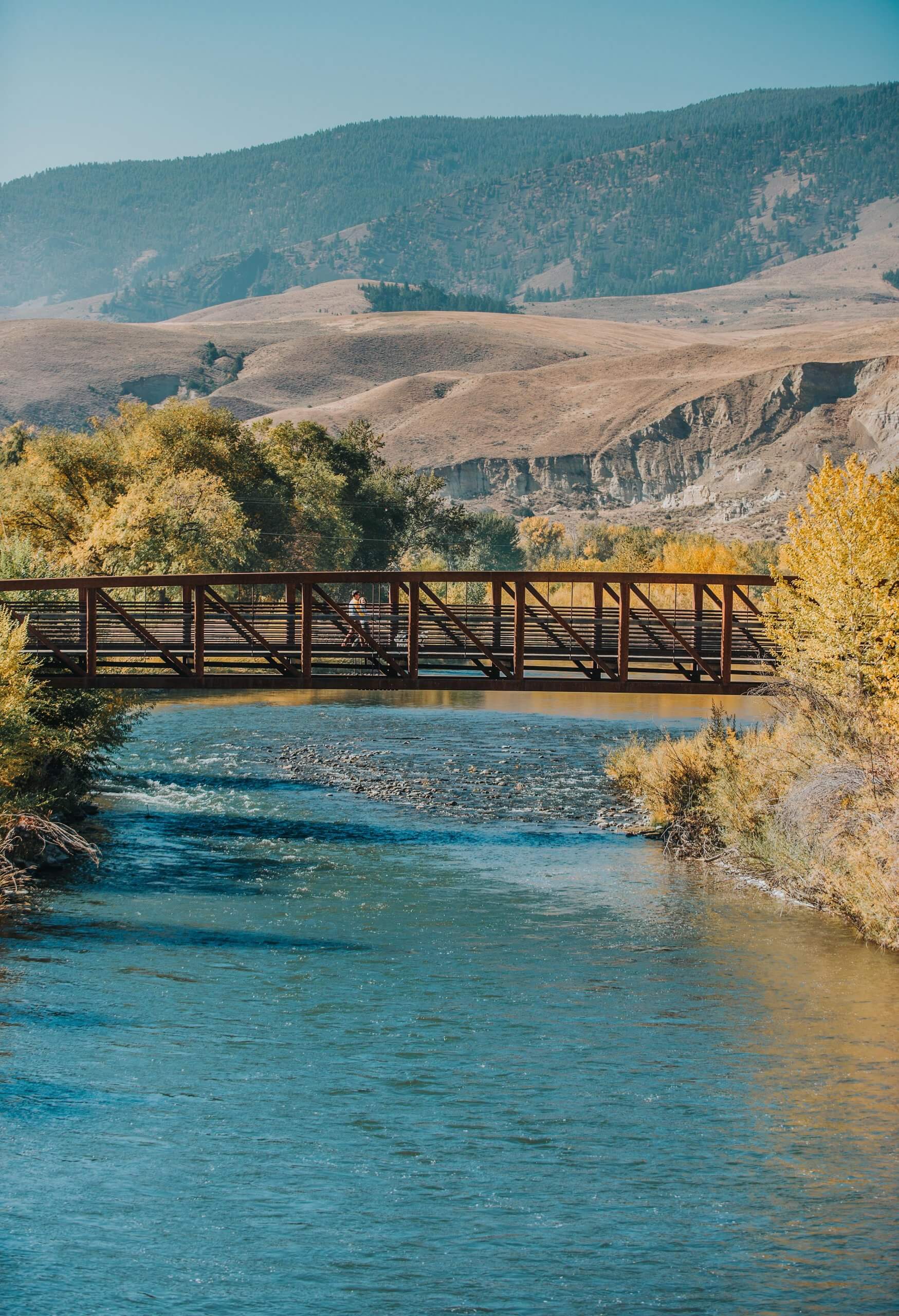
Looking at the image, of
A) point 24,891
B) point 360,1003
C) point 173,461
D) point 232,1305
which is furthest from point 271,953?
point 173,461

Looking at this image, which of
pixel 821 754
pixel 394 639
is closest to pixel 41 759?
pixel 394 639

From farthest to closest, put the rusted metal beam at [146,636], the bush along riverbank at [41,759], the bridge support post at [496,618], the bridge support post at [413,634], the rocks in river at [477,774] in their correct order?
the rocks in river at [477,774], the bridge support post at [496,618], the rusted metal beam at [146,636], the bridge support post at [413,634], the bush along riverbank at [41,759]

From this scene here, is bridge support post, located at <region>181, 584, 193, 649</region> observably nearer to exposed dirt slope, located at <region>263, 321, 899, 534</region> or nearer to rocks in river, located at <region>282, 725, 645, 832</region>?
rocks in river, located at <region>282, 725, 645, 832</region>

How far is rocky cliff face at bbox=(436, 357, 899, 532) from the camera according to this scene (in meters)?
124

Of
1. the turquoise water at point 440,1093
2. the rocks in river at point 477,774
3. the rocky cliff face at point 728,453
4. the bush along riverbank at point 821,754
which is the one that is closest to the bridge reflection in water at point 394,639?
the bush along riverbank at point 821,754

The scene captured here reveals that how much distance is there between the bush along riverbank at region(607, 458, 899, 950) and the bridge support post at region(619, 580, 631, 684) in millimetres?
2639

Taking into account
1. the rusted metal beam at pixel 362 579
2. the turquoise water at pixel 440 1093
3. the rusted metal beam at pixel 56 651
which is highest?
the rusted metal beam at pixel 362 579

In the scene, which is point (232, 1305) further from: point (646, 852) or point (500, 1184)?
point (646, 852)

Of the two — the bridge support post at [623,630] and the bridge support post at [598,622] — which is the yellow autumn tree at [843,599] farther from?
the bridge support post at [598,622]

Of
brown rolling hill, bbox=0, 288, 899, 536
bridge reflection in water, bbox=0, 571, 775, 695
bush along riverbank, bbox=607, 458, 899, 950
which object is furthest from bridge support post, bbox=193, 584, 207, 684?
brown rolling hill, bbox=0, 288, 899, 536

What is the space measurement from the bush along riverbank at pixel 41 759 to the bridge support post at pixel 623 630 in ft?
38.5

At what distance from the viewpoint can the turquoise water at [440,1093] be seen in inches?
541

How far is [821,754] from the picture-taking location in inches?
1094

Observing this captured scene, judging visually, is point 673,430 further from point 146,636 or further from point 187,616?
point 146,636
